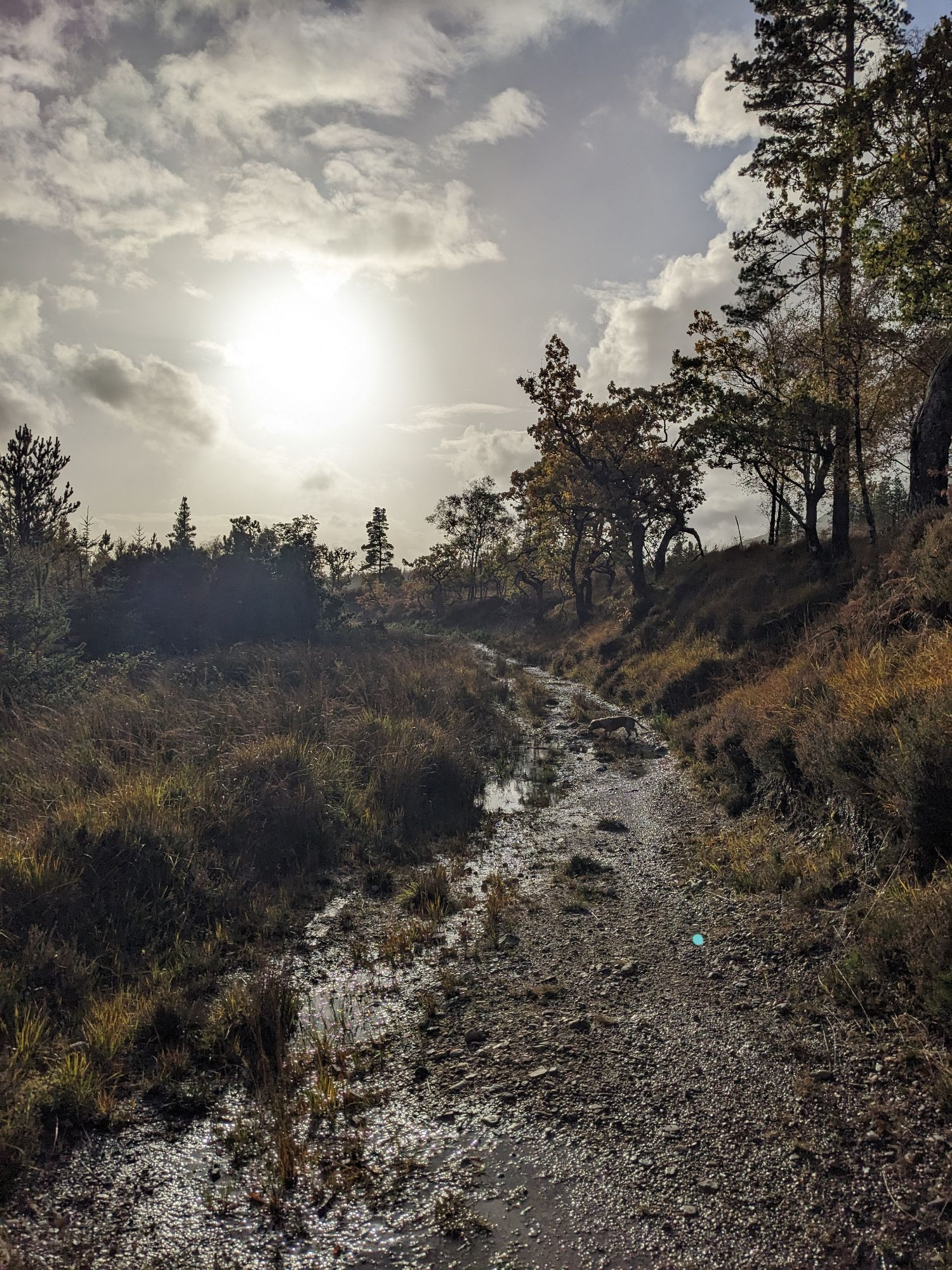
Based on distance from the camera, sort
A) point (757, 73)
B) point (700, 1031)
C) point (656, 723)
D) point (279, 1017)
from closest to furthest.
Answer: point (700, 1031), point (279, 1017), point (656, 723), point (757, 73)

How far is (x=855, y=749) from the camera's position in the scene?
271 inches

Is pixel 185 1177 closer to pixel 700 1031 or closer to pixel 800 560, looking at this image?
pixel 700 1031

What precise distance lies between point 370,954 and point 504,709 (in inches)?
483

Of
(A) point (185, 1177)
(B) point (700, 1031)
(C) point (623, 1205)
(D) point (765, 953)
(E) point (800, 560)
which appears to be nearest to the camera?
(C) point (623, 1205)

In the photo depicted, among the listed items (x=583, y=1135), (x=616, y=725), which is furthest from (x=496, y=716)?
(x=583, y=1135)

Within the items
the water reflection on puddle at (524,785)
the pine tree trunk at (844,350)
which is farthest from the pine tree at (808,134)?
the water reflection on puddle at (524,785)

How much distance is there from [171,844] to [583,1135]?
212 inches

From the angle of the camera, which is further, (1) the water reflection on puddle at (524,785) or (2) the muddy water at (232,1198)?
(1) the water reflection on puddle at (524,785)

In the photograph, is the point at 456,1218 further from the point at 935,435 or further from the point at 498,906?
the point at 935,435

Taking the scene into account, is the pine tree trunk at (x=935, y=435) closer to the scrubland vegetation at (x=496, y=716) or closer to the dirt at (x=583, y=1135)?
the scrubland vegetation at (x=496, y=716)

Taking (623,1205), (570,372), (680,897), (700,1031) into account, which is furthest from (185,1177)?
(570,372)

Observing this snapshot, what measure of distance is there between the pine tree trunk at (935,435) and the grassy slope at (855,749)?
1.79 metres

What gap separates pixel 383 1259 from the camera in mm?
3090

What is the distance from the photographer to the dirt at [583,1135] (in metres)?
3.11
